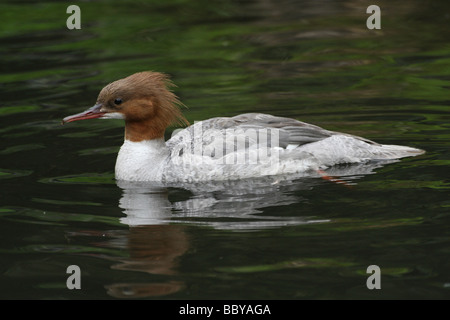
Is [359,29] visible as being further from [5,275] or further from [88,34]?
[5,275]

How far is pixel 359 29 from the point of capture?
1346 cm

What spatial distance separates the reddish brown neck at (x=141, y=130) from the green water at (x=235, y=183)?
48 centimetres

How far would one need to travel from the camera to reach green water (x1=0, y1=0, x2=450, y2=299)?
571 cm

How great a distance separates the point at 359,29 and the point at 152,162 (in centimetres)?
642

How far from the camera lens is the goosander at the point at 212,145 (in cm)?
805
